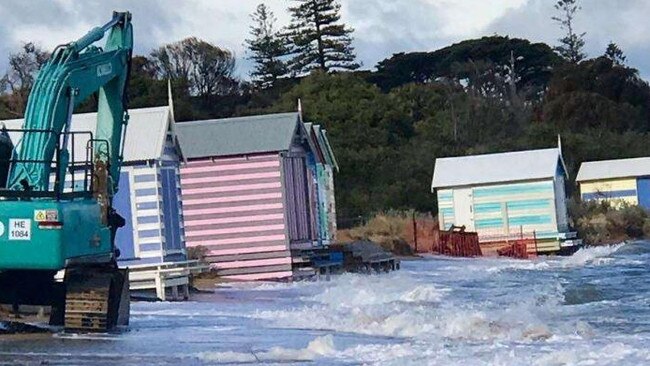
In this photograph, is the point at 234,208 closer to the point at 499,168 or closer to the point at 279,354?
the point at 499,168

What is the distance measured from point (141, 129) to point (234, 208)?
6899mm

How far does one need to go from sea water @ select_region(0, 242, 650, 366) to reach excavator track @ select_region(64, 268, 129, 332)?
15.0 inches

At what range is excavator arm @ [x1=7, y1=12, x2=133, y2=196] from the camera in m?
17.8

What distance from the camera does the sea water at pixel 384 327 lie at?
51.9ft

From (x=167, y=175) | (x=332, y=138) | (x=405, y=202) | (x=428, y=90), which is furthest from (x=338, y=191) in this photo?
(x=167, y=175)

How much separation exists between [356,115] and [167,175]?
4411cm

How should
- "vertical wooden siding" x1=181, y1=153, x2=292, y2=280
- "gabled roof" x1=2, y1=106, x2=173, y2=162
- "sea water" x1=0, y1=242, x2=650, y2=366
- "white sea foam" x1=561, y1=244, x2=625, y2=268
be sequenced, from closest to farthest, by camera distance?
"sea water" x1=0, y1=242, x2=650, y2=366
"gabled roof" x1=2, y1=106, x2=173, y2=162
"vertical wooden siding" x1=181, y1=153, x2=292, y2=280
"white sea foam" x1=561, y1=244, x2=625, y2=268

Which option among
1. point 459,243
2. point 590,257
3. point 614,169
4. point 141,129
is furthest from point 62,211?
point 614,169

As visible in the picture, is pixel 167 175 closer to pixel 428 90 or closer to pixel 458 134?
pixel 458 134

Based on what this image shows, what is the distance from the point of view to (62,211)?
16797 millimetres

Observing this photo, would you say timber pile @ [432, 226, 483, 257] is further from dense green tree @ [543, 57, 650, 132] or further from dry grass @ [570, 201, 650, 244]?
dense green tree @ [543, 57, 650, 132]

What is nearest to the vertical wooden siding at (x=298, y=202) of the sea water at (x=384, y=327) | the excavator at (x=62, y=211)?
the sea water at (x=384, y=327)

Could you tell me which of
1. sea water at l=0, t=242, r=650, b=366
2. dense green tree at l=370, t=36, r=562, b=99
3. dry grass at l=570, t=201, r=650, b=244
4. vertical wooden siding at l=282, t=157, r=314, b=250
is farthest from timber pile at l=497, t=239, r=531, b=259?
dense green tree at l=370, t=36, r=562, b=99

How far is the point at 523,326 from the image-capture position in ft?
64.7
